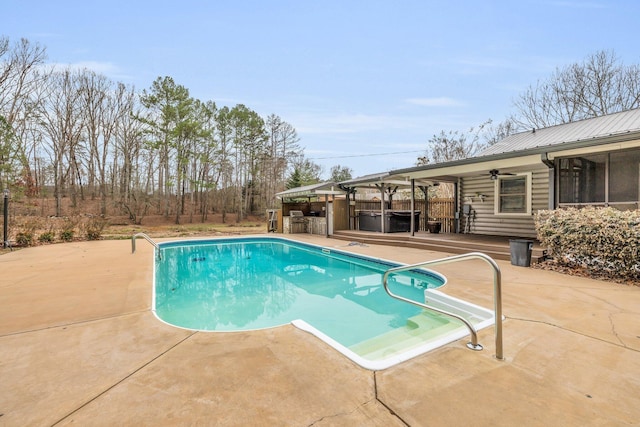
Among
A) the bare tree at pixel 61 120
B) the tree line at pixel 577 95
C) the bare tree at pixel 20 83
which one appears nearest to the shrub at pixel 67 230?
the bare tree at pixel 20 83

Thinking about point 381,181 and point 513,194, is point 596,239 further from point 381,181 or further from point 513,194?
point 381,181

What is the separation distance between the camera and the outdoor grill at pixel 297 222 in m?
15.2

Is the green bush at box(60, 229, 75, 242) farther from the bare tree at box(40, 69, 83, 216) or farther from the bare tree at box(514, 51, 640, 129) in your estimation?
the bare tree at box(514, 51, 640, 129)

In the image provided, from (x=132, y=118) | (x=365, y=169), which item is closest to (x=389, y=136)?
(x=365, y=169)

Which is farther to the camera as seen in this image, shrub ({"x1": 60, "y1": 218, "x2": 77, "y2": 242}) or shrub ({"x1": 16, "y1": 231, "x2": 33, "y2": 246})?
shrub ({"x1": 60, "y1": 218, "x2": 77, "y2": 242})

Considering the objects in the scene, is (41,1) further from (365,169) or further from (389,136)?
(365,169)

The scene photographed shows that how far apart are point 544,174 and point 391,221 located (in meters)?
5.04

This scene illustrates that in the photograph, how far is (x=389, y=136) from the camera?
2647 centimetres

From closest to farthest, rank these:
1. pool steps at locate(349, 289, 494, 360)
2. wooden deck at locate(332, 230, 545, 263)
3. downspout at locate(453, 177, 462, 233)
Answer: pool steps at locate(349, 289, 494, 360) → wooden deck at locate(332, 230, 545, 263) → downspout at locate(453, 177, 462, 233)

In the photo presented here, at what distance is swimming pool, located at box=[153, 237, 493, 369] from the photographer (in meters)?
3.69

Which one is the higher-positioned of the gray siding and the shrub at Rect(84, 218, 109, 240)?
the gray siding

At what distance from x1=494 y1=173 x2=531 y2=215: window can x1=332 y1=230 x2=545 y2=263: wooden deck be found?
0.88 m

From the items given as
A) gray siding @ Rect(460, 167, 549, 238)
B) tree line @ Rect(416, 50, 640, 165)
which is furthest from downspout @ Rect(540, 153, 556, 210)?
tree line @ Rect(416, 50, 640, 165)

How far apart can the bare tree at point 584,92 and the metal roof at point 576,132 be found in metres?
8.32
